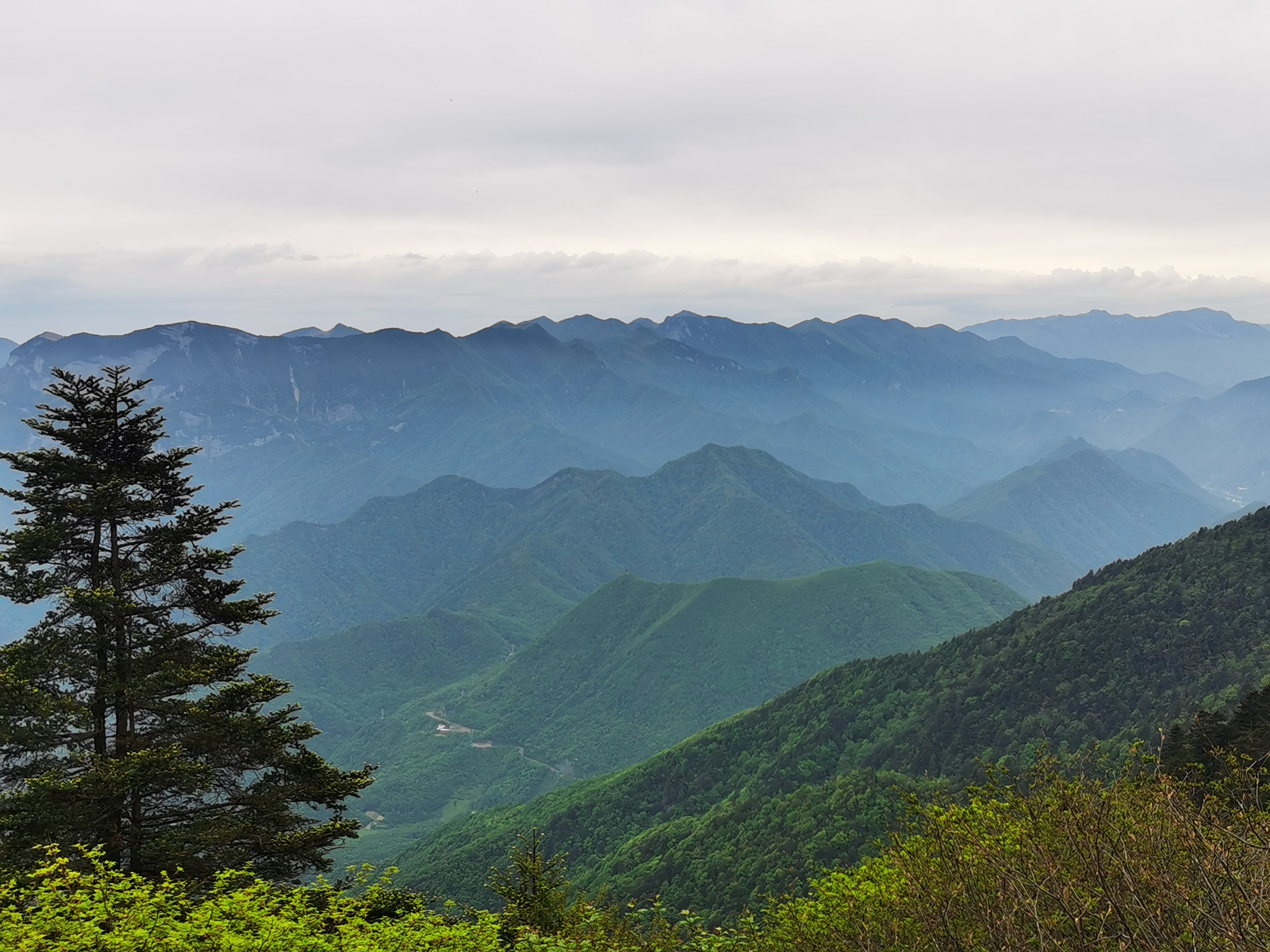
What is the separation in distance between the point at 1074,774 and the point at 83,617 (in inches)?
2458

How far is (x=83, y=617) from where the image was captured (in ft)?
75.0

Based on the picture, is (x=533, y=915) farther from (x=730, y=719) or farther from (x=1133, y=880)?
(x=730, y=719)

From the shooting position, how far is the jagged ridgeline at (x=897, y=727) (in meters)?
69.4

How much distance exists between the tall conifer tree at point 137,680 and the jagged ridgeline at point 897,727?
146 feet

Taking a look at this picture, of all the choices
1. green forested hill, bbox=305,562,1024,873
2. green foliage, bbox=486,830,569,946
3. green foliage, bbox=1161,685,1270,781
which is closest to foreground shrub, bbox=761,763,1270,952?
green foliage, bbox=486,830,569,946

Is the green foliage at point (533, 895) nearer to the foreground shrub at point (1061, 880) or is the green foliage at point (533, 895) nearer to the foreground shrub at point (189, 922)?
the foreground shrub at point (189, 922)

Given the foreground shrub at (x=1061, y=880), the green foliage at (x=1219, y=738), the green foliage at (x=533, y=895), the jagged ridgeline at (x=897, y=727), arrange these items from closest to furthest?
the foreground shrub at (x=1061, y=880) → the green foliage at (x=533, y=895) → the green foliage at (x=1219, y=738) → the jagged ridgeline at (x=897, y=727)

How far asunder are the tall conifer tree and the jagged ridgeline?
146 feet

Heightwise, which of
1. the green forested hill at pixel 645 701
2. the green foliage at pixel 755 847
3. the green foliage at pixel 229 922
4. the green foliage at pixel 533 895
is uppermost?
the green foliage at pixel 229 922

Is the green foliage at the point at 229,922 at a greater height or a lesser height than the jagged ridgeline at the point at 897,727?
greater

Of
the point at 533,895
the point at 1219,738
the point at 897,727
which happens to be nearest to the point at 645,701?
the point at 897,727

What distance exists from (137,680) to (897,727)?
264 feet

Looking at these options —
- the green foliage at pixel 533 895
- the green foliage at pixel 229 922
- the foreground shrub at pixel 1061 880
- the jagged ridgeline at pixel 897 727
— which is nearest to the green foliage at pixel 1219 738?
the foreground shrub at pixel 1061 880

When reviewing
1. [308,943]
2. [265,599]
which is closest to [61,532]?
[265,599]
